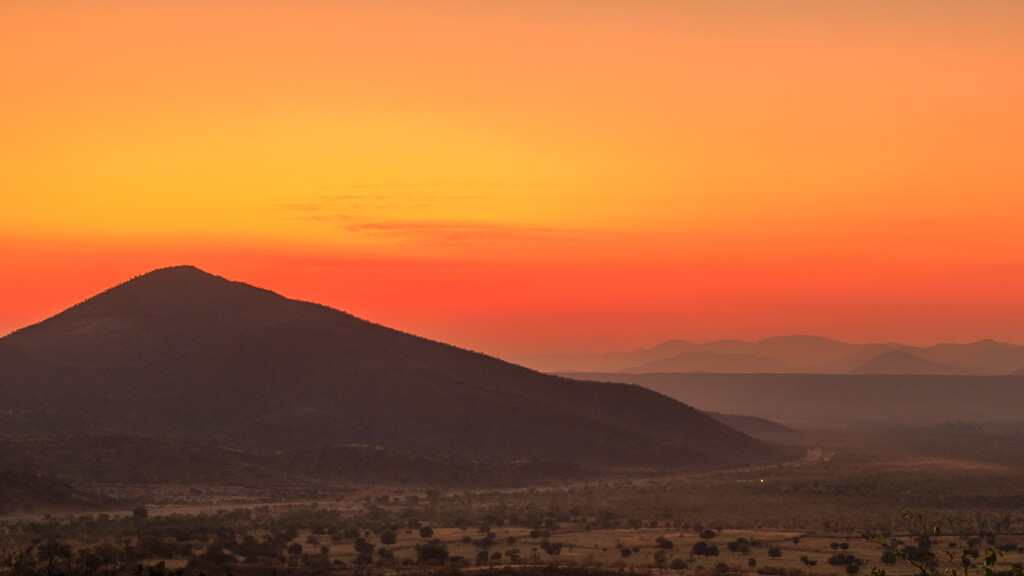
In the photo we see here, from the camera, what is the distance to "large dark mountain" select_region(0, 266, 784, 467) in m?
124

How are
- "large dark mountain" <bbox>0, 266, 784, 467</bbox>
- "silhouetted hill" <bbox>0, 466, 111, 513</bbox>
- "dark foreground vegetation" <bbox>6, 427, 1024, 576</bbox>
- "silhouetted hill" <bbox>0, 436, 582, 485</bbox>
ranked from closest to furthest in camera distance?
1. "dark foreground vegetation" <bbox>6, 427, 1024, 576</bbox>
2. "silhouetted hill" <bbox>0, 466, 111, 513</bbox>
3. "silhouetted hill" <bbox>0, 436, 582, 485</bbox>
4. "large dark mountain" <bbox>0, 266, 784, 467</bbox>

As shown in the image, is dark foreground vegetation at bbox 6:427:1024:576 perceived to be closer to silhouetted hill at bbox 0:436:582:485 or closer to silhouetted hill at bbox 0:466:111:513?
silhouetted hill at bbox 0:466:111:513

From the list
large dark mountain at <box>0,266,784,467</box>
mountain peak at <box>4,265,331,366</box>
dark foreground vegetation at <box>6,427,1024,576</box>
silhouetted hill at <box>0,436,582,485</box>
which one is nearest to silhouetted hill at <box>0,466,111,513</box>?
dark foreground vegetation at <box>6,427,1024,576</box>

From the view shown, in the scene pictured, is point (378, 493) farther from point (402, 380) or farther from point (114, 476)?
point (402, 380)

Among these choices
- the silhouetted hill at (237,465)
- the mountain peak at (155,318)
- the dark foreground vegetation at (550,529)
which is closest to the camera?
the dark foreground vegetation at (550,529)

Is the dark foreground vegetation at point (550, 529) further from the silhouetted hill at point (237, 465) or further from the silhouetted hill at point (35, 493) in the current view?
the silhouetted hill at point (237, 465)

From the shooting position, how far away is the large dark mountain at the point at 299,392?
405 ft

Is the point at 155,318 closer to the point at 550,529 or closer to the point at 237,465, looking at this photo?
the point at 237,465

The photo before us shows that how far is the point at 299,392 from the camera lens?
437 feet

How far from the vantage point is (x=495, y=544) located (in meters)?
55.3

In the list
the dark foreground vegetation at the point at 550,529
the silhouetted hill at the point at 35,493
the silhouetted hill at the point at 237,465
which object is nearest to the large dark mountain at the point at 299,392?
the silhouetted hill at the point at 237,465

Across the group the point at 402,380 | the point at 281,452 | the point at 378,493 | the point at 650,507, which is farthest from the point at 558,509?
the point at 402,380

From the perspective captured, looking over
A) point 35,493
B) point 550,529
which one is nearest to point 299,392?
point 35,493

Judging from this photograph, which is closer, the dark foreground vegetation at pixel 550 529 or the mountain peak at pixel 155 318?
the dark foreground vegetation at pixel 550 529
